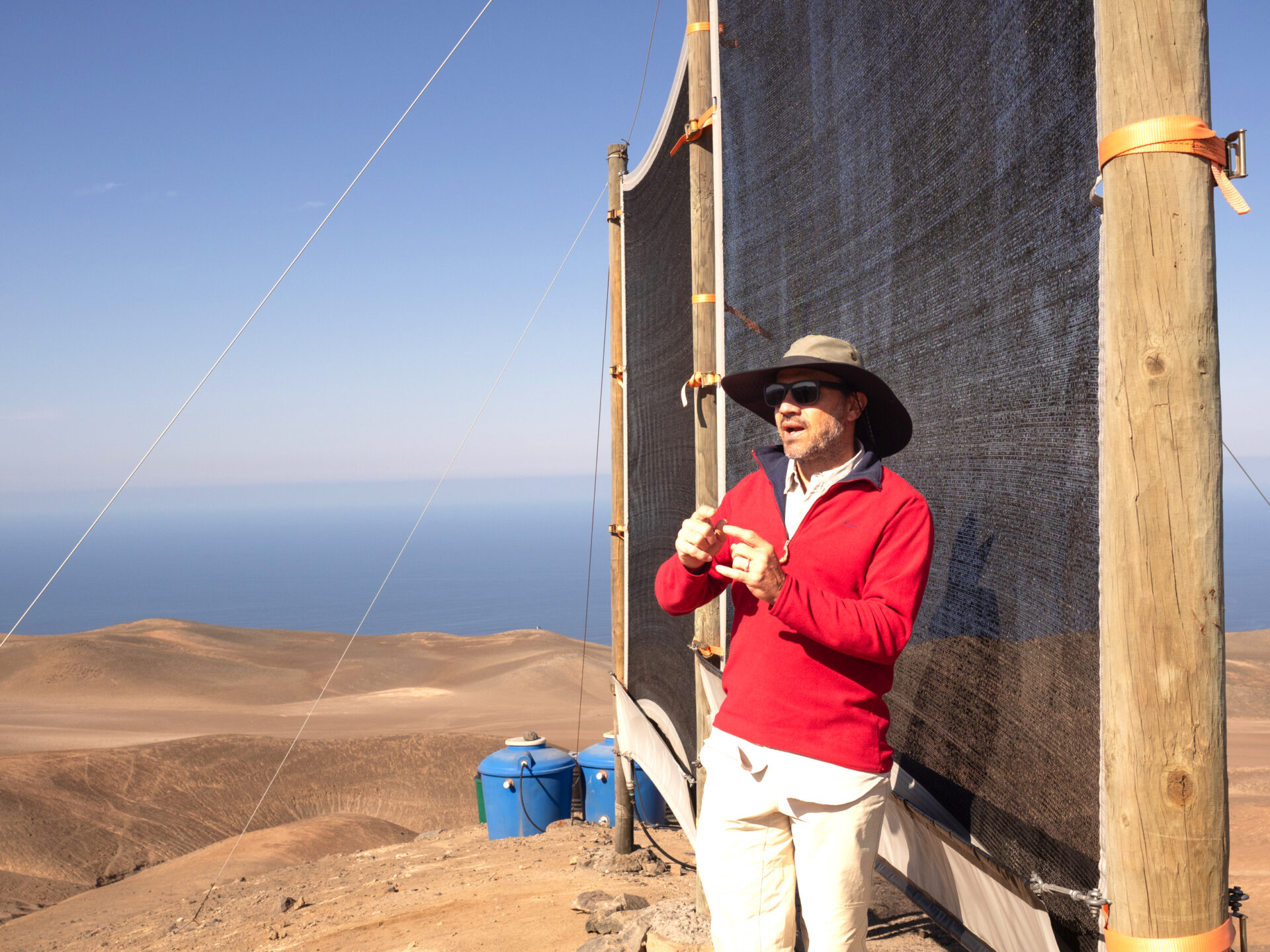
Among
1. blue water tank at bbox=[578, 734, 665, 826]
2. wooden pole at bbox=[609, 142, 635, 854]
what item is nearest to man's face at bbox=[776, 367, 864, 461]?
wooden pole at bbox=[609, 142, 635, 854]

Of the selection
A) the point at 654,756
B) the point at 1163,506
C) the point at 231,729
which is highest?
the point at 1163,506

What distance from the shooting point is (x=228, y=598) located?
147875mm

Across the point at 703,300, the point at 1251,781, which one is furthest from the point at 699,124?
the point at 1251,781

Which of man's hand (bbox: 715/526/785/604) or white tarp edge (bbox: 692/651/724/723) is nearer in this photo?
man's hand (bbox: 715/526/785/604)

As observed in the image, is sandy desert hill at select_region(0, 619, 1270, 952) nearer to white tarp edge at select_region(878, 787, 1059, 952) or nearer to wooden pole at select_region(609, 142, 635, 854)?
white tarp edge at select_region(878, 787, 1059, 952)

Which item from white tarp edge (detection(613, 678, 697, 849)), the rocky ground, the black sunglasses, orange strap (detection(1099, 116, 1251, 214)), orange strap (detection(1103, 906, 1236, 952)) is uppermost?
orange strap (detection(1099, 116, 1251, 214))

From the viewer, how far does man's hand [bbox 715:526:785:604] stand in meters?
1.68

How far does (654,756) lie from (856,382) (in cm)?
309

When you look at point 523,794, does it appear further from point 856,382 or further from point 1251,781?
point 1251,781

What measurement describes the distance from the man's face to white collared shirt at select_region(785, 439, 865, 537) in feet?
0.15

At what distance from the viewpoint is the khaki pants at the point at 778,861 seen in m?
1.79

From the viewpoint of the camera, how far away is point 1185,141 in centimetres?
145

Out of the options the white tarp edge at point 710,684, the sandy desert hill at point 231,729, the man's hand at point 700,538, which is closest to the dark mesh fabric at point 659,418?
the white tarp edge at point 710,684

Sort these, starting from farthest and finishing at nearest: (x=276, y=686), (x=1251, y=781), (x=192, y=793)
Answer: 1. (x=276, y=686)
2. (x=192, y=793)
3. (x=1251, y=781)
